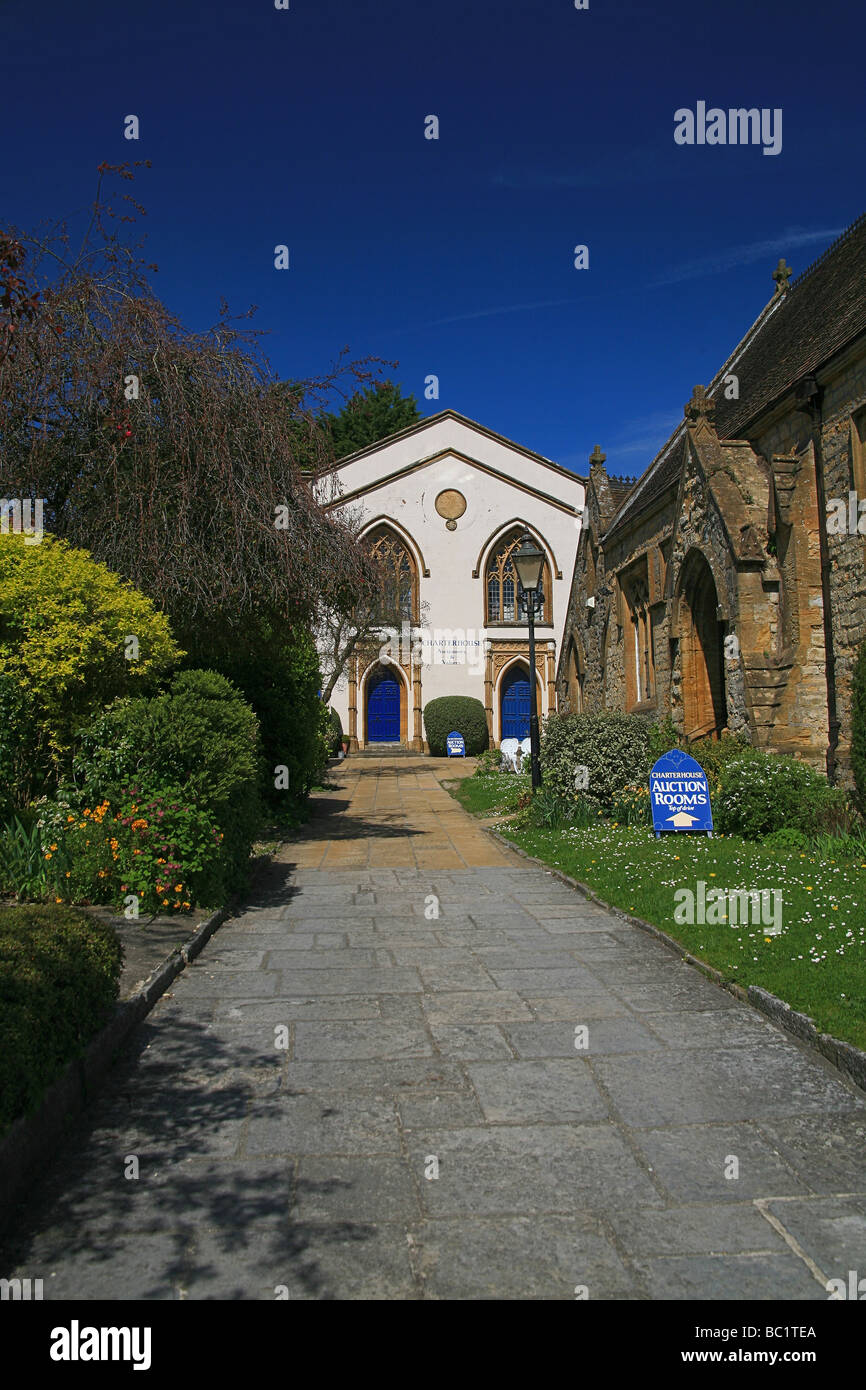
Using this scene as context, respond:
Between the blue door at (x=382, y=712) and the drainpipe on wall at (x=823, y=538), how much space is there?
25631 mm

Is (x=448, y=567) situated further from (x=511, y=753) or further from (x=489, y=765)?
(x=511, y=753)

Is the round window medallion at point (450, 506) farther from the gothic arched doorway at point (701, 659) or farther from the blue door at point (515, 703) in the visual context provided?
the gothic arched doorway at point (701, 659)

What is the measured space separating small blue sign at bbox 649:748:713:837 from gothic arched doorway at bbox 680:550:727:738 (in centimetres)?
534

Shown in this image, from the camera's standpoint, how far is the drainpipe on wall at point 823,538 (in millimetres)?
11625

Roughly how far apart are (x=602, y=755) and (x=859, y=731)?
432cm

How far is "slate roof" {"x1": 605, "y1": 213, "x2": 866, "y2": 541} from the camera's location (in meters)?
12.8

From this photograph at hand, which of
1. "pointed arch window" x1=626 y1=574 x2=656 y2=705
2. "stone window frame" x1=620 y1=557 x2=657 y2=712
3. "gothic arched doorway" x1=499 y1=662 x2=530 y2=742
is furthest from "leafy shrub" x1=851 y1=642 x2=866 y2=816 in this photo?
"gothic arched doorway" x1=499 y1=662 x2=530 y2=742

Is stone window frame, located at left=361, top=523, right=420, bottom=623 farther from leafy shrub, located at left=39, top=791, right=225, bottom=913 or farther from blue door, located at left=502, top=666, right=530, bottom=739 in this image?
leafy shrub, located at left=39, top=791, right=225, bottom=913

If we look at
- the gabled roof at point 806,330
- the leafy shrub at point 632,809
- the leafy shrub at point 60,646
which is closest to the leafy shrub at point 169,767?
the leafy shrub at point 60,646

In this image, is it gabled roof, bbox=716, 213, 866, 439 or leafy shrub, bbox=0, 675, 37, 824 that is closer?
leafy shrub, bbox=0, 675, 37, 824
